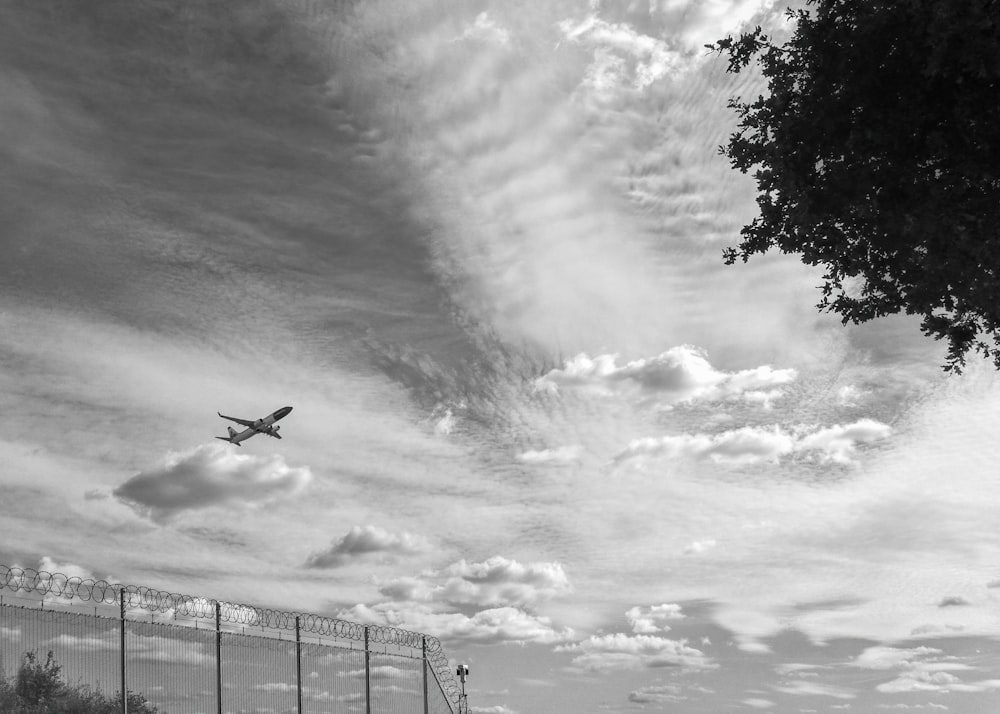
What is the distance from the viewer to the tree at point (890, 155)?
17.5m

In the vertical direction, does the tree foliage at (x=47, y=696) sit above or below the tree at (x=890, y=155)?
below

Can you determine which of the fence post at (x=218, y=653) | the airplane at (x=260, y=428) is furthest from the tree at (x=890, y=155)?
the airplane at (x=260, y=428)

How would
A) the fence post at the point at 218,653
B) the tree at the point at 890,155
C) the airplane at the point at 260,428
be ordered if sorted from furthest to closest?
the airplane at the point at 260,428 → the fence post at the point at 218,653 → the tree at the point at 890,155

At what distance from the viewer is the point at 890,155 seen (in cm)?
1886

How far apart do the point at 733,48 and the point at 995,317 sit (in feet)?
24.7

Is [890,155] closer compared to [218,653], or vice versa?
[890,155]

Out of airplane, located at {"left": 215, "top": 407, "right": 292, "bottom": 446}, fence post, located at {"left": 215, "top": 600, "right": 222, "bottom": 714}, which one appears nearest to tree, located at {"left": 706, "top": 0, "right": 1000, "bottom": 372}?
fence post, located at {"left": 215, "top": 600, "right": 222, "bottom": 714}

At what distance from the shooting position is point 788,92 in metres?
19.8

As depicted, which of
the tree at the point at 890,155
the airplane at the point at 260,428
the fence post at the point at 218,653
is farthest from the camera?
the airplane at the point at 260,428

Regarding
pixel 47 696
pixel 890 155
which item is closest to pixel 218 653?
pixel 47 696

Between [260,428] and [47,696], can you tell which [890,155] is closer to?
[47,696]

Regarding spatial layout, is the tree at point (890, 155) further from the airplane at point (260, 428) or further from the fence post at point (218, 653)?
the airplane at point (260, 428)

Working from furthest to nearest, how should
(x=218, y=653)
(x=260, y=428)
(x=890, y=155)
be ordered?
(x=260, y=428) < (x=218, y=653) < (x=890, y=155)

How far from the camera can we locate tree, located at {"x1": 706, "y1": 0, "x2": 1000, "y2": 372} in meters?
17.5
